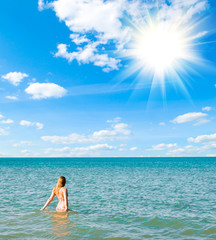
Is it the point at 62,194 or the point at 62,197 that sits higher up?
the point at 62,194

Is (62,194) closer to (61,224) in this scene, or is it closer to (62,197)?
(62,197)

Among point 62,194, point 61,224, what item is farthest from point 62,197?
point 61,224

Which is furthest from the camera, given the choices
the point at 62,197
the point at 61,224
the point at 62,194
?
the point at 62,197

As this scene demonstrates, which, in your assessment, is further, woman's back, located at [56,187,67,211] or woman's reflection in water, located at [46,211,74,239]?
woman's back, located at [56,187,67,211]

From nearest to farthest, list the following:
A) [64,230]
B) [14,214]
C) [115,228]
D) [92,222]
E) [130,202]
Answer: [64,230] → [115,228] → [92,222] → [14,214] → [130,202]

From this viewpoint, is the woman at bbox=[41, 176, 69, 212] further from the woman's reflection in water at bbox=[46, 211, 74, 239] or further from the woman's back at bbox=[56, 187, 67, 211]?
the woman's reflection in water at bbox=[46, 211, 74, 239]

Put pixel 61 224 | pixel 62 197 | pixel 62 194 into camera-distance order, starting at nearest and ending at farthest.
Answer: pixel 61 224, pixel 62 194, pixel 62 197

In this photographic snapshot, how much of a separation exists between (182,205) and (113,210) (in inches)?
245

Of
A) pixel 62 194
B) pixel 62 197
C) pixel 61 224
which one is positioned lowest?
pixel 61 224

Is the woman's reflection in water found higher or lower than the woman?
lower

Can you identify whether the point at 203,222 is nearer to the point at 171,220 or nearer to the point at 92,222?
the point at 171,220

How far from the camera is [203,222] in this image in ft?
43.2

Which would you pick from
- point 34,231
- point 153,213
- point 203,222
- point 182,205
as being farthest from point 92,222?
point 182,205

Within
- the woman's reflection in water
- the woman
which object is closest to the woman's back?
the woman
